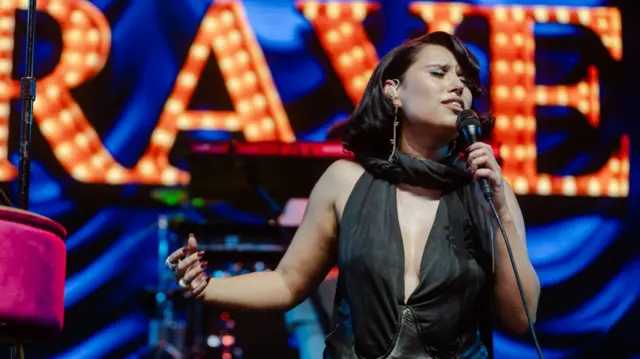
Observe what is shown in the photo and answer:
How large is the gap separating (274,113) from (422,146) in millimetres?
3388

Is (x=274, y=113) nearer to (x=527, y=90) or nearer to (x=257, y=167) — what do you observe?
(x=257, y=167)

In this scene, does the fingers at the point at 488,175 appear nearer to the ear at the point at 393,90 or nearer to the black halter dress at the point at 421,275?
the black halter dress at the point at 421,275

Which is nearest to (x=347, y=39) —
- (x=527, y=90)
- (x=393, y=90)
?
(x=527, y=90)

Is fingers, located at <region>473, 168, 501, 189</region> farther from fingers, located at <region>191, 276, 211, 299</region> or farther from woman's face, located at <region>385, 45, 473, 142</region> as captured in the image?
fingers, located at <region>191, 276, 211, 299</region>

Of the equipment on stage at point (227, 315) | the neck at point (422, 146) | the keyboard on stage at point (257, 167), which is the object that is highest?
the neck at point (422, 146)

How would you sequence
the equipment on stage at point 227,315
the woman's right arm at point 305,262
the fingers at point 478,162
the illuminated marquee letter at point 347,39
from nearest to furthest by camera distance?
the fingers at point 478,162 < the woman's right arm at point 305,262 < the equipment on stage at point 227,315 < the illuminated marquee letter at point 347,39

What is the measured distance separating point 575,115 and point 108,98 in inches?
108

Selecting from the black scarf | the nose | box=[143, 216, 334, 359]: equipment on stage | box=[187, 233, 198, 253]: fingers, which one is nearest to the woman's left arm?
the black scarf

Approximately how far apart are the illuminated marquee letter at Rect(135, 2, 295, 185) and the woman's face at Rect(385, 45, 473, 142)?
330 cm

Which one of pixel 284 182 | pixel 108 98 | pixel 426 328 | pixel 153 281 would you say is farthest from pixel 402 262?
pixel 108 98

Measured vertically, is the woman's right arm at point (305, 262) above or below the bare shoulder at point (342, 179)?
below

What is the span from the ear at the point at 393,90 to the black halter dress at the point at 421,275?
0.15m

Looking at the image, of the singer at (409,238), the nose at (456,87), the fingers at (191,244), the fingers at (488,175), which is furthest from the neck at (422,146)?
the fingers at (191,244)

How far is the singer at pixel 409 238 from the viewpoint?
201 cm
